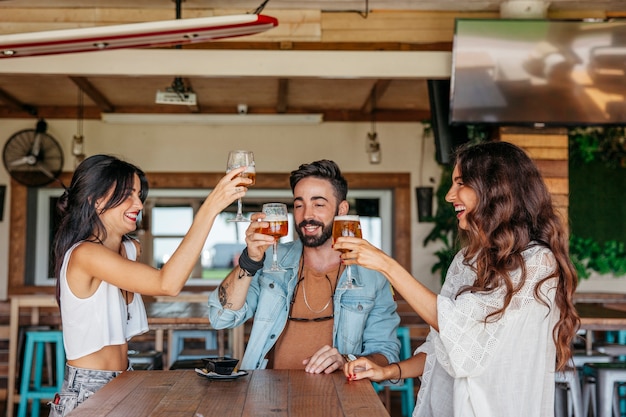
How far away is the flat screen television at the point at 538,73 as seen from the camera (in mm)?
4395

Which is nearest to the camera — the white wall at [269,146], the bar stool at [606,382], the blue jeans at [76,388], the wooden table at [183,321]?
the blue jeans at [76,388]

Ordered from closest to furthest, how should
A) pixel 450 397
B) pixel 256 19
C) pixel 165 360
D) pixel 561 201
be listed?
1. pixel 450 397
2. pixel 256 19
3. pixel 561 201
4. pixel 165 360

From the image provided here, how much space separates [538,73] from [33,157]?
16.6 feet

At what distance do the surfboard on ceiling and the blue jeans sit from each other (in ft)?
5.40

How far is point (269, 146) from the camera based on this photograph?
25.4ft

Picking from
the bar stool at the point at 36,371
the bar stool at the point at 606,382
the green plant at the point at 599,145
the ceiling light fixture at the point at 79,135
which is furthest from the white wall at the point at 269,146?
the bar stool at the point at 606,382

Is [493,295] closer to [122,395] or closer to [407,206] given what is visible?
[122,395]

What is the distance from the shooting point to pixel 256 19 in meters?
3.19

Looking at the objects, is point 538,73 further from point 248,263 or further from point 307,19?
point 248,263

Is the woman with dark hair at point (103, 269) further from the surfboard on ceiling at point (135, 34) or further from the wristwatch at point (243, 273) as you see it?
the surfboard on ceiling at point (135, 34)

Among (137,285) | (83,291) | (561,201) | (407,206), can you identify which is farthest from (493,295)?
(407,206)

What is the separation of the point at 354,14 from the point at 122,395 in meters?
3.61

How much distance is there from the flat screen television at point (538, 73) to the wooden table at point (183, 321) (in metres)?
1.98

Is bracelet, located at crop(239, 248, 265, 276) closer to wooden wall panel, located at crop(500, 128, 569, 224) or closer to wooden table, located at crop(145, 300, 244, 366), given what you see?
wooden table, located at crop(145, 300, 244, 366)
